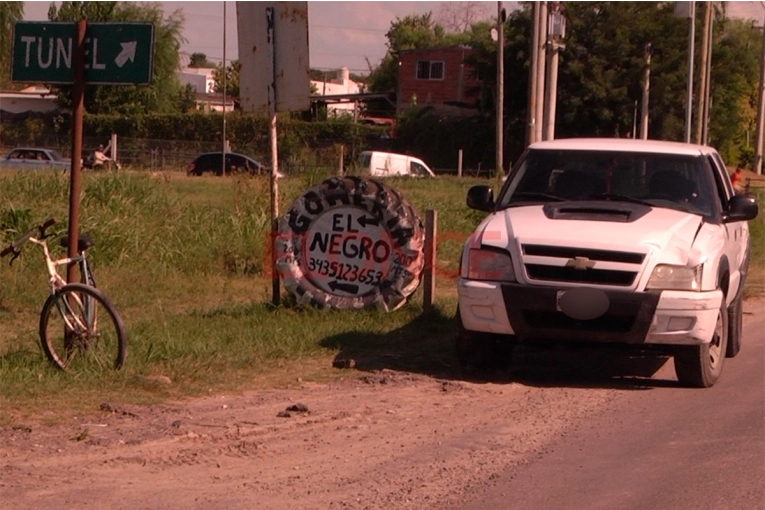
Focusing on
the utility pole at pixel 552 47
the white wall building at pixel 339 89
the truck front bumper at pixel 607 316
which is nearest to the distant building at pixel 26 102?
the white wall building at pixel 339 89

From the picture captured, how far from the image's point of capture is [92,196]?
17.4 metres

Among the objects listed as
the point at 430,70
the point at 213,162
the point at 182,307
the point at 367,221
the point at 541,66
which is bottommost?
the point at 182,307

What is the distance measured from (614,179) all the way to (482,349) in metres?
1.82

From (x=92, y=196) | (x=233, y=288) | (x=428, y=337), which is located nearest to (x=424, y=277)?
(x=428, y=337)

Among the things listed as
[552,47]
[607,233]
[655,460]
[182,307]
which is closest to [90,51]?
[607,233]

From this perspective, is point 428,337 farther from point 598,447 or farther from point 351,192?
point 598,447

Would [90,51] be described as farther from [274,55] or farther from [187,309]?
[187,309]

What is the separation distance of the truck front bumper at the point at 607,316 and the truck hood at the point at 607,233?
0.29 m

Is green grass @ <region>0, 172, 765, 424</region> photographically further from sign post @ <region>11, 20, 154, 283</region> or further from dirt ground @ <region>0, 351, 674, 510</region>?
sign post @ <region>11, 20, 154, 283</region>

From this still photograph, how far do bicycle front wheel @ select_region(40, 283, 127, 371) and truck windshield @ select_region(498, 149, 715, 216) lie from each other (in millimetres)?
3271

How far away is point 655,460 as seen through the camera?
260 inches

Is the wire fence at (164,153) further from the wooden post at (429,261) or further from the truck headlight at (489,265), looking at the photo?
the truck headlight at (489,265)

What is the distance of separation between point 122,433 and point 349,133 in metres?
51.0

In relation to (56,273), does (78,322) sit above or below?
below
